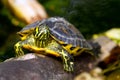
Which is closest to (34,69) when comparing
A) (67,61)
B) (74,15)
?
(67,61)

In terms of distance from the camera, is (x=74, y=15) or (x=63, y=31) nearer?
(x=63, y=31)

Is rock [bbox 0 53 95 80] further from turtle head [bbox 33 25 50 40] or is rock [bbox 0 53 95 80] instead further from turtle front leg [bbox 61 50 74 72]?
turtle head [bbox 33 25 50 40]

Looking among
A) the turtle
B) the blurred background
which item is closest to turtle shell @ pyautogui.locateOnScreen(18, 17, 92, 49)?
the turtle

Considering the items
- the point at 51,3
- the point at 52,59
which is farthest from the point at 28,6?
the point at 52,59

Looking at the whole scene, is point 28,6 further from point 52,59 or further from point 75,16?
point 52,59

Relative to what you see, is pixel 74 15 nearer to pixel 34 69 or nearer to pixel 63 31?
pixel 63 31

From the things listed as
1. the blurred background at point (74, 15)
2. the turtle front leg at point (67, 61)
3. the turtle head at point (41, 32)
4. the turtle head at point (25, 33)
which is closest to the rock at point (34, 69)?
the turtle front leg at point (67, 61)

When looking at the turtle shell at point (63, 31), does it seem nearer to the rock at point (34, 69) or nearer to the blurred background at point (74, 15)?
the rock at point (34, 69)
